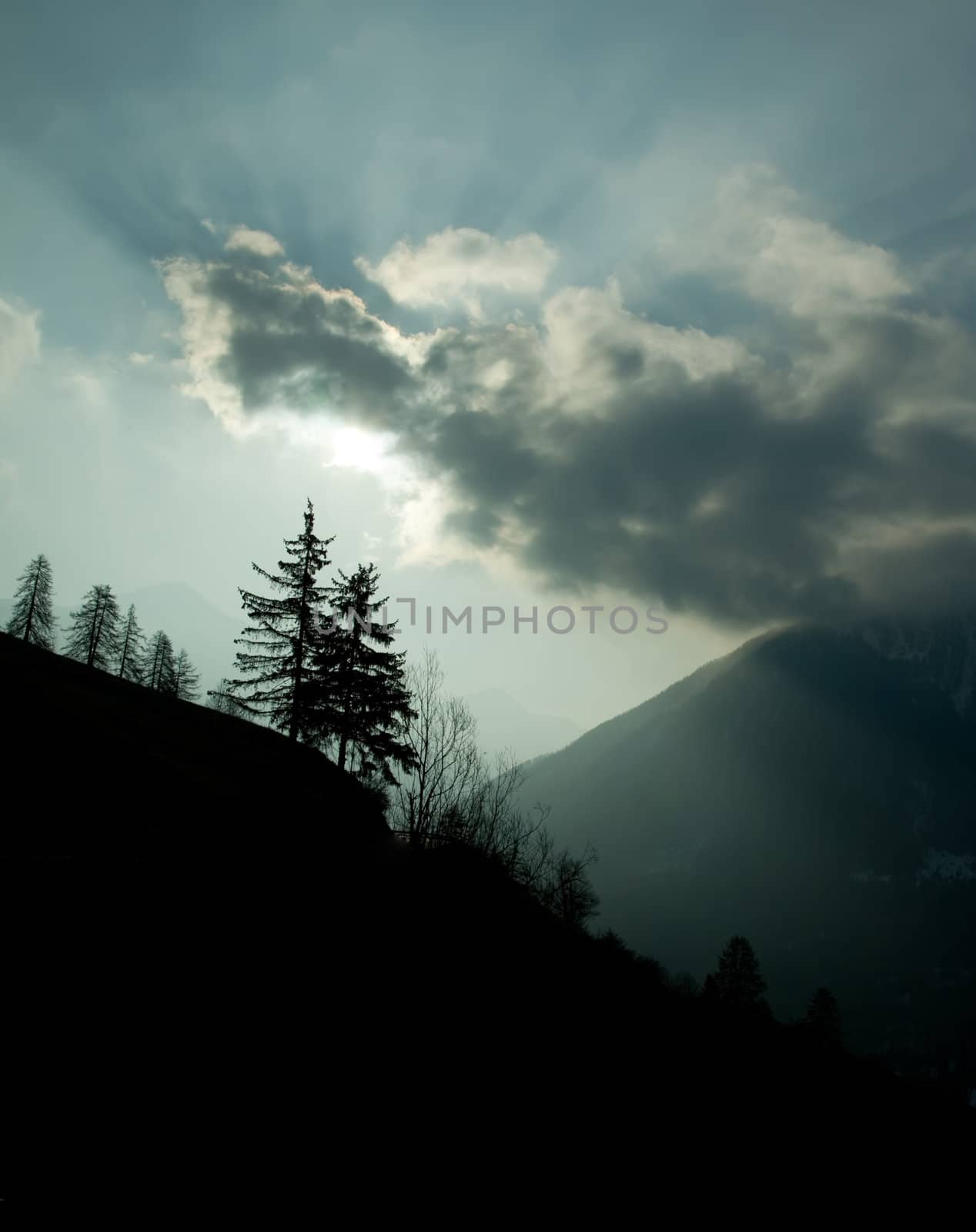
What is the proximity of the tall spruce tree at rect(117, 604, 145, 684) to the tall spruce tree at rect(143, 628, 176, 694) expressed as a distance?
118 cm

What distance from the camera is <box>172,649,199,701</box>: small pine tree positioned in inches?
2104

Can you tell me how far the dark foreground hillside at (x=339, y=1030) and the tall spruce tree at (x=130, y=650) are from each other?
42777 mm

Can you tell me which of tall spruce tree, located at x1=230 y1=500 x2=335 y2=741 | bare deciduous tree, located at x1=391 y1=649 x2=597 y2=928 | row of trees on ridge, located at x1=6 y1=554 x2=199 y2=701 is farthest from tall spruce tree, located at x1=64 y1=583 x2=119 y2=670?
bare deciduous tree, located at x1=391 y1=649 x2=597 y2=928

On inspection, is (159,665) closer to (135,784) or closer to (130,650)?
(130,650)

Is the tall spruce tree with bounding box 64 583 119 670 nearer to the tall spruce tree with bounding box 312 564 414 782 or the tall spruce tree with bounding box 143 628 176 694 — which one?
the tall spruce tree with bounding box 143 628 176 694

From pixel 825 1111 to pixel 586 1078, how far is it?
3.19 m

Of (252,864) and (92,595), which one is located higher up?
(92,595)

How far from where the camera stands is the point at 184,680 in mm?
56250

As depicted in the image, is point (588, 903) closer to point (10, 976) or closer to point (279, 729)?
point (279, 729)

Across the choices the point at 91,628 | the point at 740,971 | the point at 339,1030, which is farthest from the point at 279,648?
the point at 740,971

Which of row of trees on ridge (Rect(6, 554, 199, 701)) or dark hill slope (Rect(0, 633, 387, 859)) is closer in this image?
dark hill slope (Rect(0, 633, 387, 859))

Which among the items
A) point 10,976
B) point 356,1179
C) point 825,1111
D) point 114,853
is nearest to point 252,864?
point 114,853

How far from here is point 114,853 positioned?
759 centimetres

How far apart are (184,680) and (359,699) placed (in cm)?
4089
